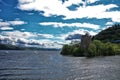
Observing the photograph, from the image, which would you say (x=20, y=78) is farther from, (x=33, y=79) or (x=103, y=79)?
(x=103, y=79)

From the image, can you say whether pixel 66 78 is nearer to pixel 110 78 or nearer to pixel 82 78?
pixel 82 78

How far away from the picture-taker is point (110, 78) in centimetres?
9244

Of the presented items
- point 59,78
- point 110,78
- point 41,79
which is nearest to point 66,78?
point 59,78

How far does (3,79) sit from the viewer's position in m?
92.4

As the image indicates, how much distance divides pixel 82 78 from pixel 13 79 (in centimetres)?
2301

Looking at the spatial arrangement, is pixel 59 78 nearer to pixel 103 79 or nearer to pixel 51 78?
pixel 51 78

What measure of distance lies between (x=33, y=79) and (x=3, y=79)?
9.94 m

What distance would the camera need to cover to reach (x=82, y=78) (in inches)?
3723

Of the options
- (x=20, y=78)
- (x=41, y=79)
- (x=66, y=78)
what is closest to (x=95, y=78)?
(x=66, y=78)

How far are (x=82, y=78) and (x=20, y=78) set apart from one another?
2101cm

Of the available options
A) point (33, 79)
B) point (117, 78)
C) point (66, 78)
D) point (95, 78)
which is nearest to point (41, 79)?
point (33, 79)

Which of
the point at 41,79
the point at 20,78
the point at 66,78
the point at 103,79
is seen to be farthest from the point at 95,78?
the point at 20,78

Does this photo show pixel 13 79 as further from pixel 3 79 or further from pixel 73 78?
pixel 73 78

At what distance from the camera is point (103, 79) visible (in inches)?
3578
